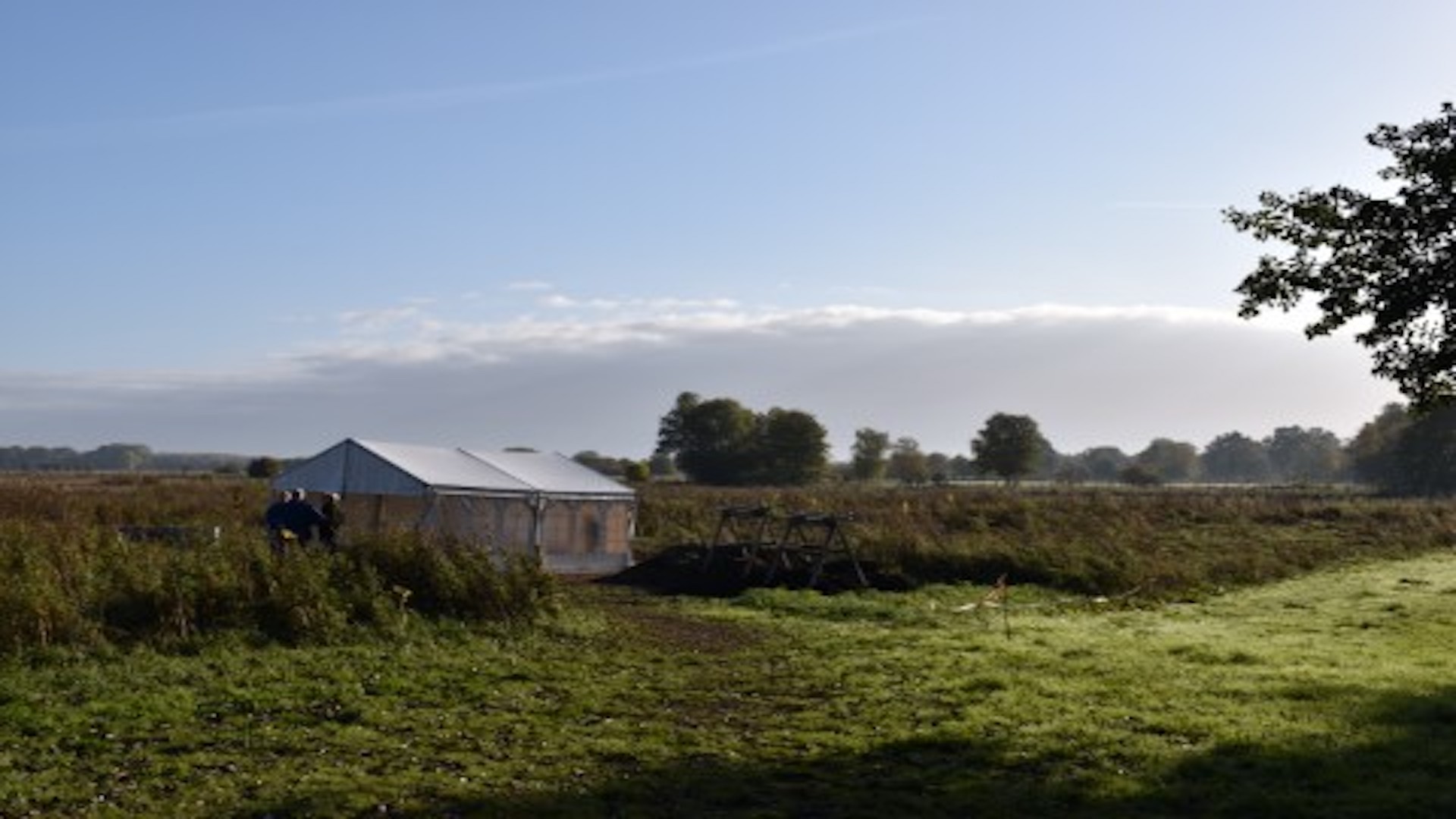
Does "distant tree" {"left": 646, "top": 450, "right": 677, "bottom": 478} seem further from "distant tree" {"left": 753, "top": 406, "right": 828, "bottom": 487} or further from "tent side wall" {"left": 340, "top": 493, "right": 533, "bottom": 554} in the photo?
"tent side wall" {"left": 340, "top": 493, "right": 533, "bottom": 554}

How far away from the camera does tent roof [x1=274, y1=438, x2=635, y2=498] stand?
33.0 meters

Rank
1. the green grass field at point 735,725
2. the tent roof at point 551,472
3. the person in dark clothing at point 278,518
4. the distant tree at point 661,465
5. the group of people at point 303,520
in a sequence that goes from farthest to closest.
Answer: the distant tree at point 661,465
the tent roof at point 551,472
the group of people at point 303,520
the person in dark clothing at point 278,518
the green grass field at point 735,725

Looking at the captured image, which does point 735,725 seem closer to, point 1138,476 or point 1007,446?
point 1007,446

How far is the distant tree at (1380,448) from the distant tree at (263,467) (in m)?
84.0

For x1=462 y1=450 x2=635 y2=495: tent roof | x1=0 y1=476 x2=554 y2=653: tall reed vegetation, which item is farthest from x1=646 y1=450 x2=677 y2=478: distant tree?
x1=0 y1=476 x2=554 y2=653: tall reed vegetation

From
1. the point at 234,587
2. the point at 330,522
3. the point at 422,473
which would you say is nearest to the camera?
the point at 234,587

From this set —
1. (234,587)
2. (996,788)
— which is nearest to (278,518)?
(234,587)

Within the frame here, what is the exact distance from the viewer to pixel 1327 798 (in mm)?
11375

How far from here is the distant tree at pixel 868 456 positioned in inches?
5261

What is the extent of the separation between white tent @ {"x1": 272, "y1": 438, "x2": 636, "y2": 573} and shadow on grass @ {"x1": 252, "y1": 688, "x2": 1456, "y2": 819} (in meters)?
19.9

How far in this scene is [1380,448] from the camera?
127 meters

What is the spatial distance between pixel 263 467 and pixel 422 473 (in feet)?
201

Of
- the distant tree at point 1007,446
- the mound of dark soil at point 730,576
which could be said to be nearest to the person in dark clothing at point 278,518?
the mound of dark soil at point 730,576

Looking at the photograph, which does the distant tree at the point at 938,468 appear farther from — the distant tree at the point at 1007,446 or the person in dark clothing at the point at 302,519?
the person in dark clothing at the point at 302,519
